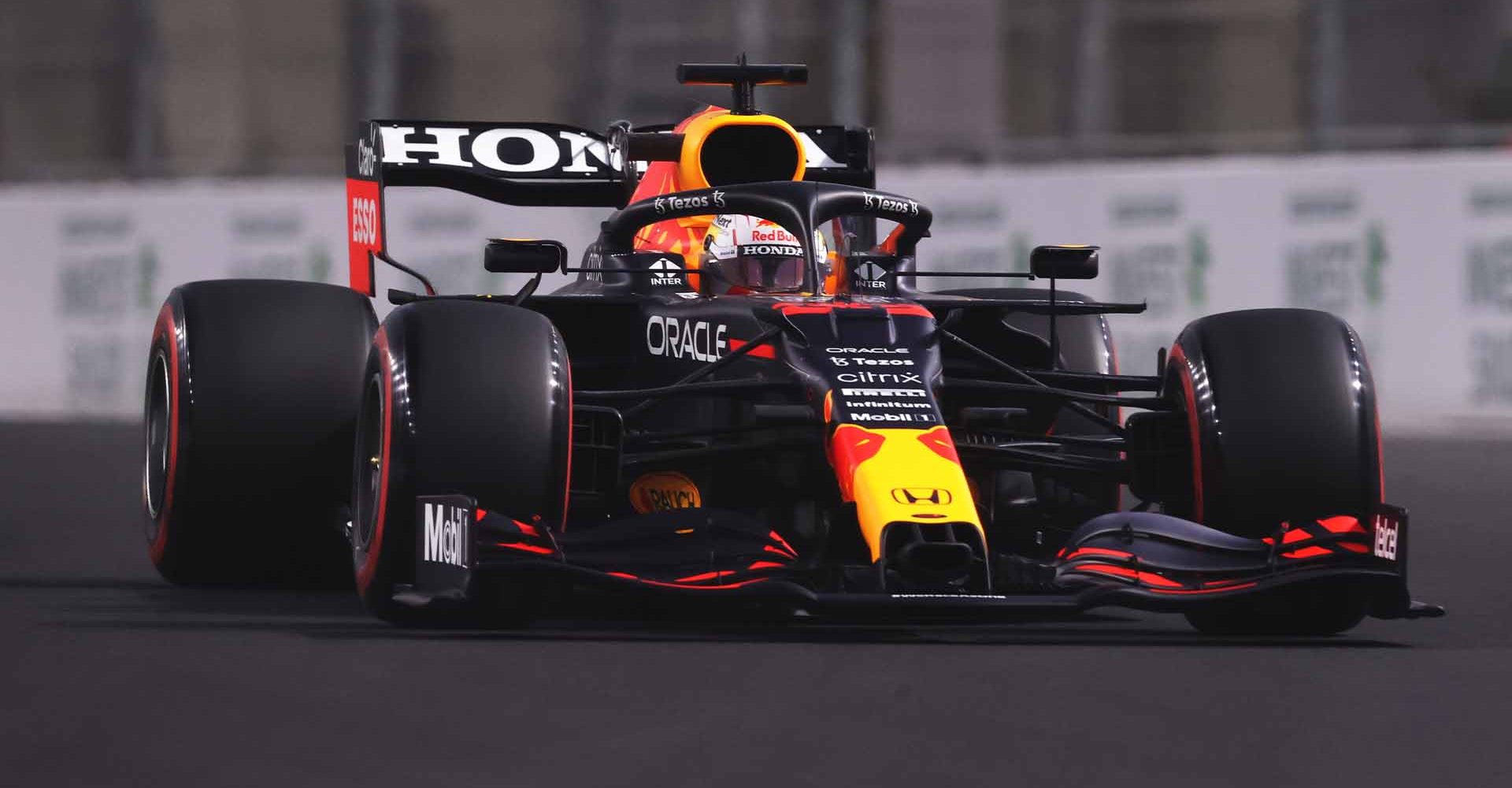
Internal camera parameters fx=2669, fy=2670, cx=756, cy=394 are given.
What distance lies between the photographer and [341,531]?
29.6ft

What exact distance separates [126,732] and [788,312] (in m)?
2.99

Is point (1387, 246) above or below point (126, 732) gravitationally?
above

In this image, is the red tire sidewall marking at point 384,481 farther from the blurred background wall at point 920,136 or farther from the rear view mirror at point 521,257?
the blurred background wall at point 920,136

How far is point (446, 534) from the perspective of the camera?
7293 mm

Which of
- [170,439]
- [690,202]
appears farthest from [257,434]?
[690,202]

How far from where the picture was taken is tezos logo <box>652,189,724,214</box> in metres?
9.12

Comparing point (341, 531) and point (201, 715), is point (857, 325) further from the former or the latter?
point (201, 715)

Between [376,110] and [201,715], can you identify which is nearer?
[201,715]

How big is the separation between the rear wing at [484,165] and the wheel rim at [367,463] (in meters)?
2.10

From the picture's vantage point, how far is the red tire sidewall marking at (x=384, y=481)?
7.56 metres

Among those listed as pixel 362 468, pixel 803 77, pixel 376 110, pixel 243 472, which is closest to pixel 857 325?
pixel 362 468

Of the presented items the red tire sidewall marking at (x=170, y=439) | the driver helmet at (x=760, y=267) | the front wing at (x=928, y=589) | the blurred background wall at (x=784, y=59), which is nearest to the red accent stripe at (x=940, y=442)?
the front wing at (x=928, y=589)

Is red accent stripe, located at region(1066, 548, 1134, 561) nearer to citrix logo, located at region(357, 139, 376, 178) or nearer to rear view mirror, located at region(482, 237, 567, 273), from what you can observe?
rear view mirror, located at region(482, 237, 567, 273)

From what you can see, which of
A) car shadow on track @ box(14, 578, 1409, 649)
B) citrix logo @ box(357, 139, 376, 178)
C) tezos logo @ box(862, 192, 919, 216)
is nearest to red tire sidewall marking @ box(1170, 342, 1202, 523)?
car shadow on track @ box(14, 578, 1409, 649)
